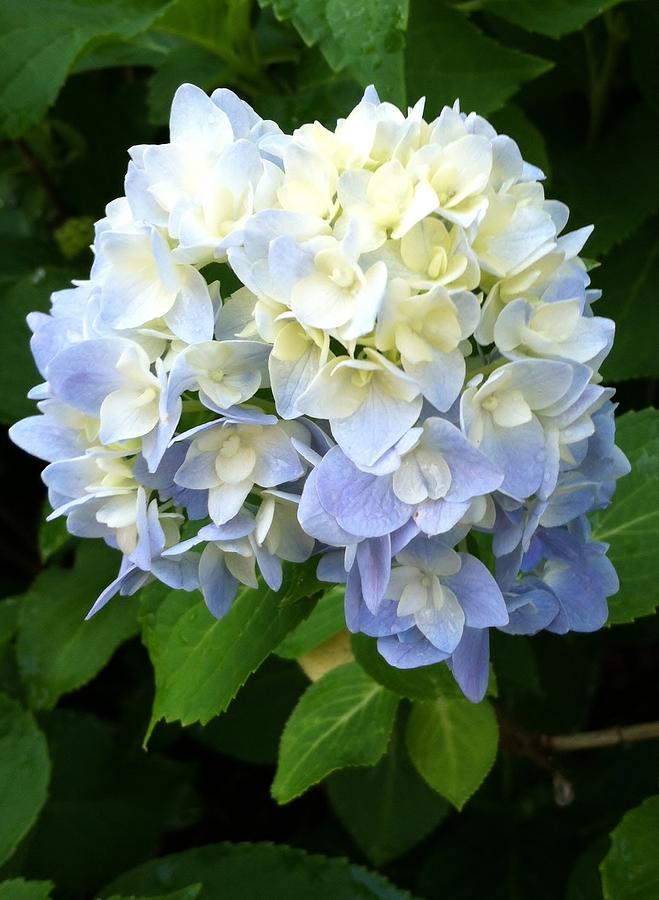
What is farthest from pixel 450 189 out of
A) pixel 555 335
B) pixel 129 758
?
pixel 129 758

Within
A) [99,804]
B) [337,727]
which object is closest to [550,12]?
[337,727]

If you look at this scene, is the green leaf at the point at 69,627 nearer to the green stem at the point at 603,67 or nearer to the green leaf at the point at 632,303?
the green leaf at the point at 632,303

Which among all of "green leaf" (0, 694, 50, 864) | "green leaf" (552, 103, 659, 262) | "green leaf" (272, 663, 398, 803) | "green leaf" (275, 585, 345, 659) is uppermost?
"green leaf" (552, 103, 659, 262)

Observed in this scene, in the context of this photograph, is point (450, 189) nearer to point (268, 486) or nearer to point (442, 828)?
point (268, 486)

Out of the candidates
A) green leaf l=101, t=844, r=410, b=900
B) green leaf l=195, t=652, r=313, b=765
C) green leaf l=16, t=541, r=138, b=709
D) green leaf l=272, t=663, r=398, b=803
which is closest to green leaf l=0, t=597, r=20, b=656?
green leaf l=16, t=541, r=138, b=709

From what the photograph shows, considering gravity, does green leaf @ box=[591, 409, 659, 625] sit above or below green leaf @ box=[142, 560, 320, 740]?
above

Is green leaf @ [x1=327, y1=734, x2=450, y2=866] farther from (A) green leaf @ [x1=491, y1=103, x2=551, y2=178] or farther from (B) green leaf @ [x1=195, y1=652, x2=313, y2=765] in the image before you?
(A) green leaf @ [x1=491, y1=103, x2=551, y2=178]

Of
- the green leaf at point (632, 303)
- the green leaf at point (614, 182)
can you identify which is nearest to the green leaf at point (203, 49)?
the green leaf at point (614, 182)
